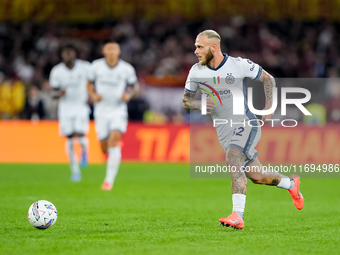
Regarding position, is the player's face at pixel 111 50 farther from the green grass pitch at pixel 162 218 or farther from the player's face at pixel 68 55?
the green grass pitch at pixel 162 218

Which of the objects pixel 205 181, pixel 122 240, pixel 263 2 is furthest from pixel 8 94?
pixel 122 240

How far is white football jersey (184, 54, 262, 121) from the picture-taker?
257 inches

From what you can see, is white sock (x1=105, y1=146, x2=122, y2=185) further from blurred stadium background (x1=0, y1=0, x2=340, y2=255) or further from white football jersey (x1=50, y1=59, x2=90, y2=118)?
white football jersey (x1=50, y1=59, x2=90, y2=118)

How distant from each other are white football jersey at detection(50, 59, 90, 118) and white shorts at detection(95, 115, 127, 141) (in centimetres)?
218

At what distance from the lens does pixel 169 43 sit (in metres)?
23.2

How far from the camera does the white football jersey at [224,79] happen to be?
6539mm

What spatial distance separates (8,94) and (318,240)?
50.2 feet

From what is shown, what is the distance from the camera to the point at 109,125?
435 inches

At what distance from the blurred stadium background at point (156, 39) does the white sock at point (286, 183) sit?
11.6m

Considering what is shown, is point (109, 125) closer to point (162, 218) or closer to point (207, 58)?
point (162, 218)

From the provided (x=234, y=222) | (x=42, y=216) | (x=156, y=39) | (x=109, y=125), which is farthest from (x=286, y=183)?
(x=156, y=39)

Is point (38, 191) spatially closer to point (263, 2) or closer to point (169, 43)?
point (169, 43)

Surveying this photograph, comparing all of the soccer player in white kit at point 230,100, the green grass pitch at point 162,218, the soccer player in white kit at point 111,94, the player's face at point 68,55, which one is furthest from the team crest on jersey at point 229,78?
the player's face at point 68,55

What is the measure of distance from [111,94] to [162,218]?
4.27m
